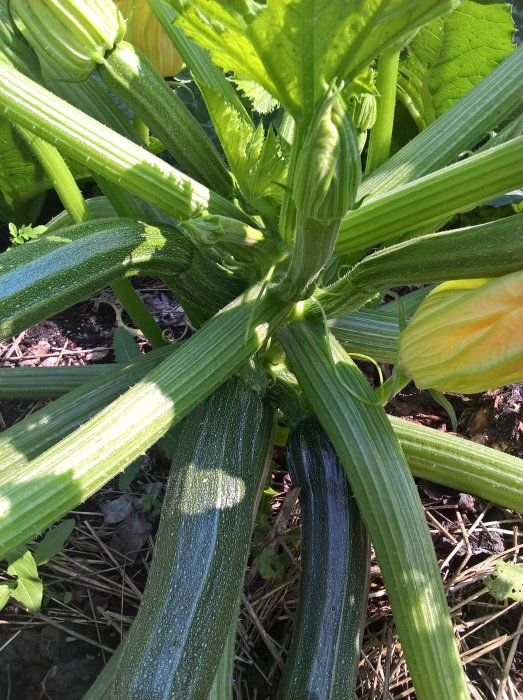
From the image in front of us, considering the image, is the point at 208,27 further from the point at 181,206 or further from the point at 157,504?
the point at 157,504

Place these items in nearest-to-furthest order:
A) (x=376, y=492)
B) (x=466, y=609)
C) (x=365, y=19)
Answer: (x=365, y=19)
(x=376, y=492)
(x=466, y=609)

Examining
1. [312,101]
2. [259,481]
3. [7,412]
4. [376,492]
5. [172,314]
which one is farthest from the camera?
[172,314]

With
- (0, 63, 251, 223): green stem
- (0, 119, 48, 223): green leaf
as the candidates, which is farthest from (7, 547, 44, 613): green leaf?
(0, 119, 48, 223): green leaf

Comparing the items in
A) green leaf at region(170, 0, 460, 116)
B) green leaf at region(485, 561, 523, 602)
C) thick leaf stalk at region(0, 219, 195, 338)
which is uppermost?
green leaf at region(170, 0, 460, 116)

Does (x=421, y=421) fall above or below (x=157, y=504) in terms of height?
below

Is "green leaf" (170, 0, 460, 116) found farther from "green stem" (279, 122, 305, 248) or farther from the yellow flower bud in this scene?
the yellow flower bud

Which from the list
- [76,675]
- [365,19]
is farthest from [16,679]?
[365,19]

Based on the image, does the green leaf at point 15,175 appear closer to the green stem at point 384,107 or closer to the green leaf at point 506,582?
the green stem at point 384,107
